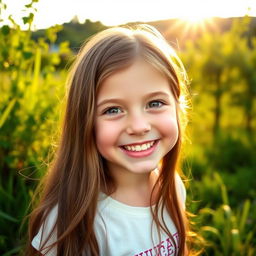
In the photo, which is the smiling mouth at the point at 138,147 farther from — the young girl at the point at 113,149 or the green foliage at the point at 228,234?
the green foliage at the point at 228,234

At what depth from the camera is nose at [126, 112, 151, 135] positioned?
56.3 inches

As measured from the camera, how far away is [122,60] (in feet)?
4.73

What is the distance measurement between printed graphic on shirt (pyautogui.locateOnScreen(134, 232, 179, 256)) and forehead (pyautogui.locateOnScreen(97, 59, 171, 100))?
698 mm

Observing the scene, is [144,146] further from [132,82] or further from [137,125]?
[132,82]

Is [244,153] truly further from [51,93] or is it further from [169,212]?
[169,212]

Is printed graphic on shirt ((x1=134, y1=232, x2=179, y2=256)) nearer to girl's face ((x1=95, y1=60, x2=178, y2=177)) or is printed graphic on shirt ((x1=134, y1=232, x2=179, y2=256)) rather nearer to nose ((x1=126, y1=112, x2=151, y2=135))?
girl's face ((x1=95, y1=60, x2=178, y2=177))

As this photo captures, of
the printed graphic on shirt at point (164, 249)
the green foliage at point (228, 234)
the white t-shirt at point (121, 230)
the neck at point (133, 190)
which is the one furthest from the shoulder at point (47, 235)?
the green foliage at point (228, 234)

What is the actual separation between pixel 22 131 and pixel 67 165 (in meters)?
0.95

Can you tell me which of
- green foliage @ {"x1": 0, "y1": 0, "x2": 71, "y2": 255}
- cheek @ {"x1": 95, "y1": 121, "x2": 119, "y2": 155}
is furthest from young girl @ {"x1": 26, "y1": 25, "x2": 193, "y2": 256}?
green foliage @ {"x1": 0, "y1": 0, "x2": 71, "y2": 255}

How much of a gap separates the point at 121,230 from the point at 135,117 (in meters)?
0.50

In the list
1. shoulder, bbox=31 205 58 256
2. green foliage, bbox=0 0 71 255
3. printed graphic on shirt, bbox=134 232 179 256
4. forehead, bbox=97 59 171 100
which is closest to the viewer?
forehead, bbox=97 59 171 100

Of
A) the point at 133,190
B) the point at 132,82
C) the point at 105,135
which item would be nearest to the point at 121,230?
the point at 133,190

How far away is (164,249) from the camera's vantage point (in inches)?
68.3

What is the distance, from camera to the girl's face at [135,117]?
56.3 inches
